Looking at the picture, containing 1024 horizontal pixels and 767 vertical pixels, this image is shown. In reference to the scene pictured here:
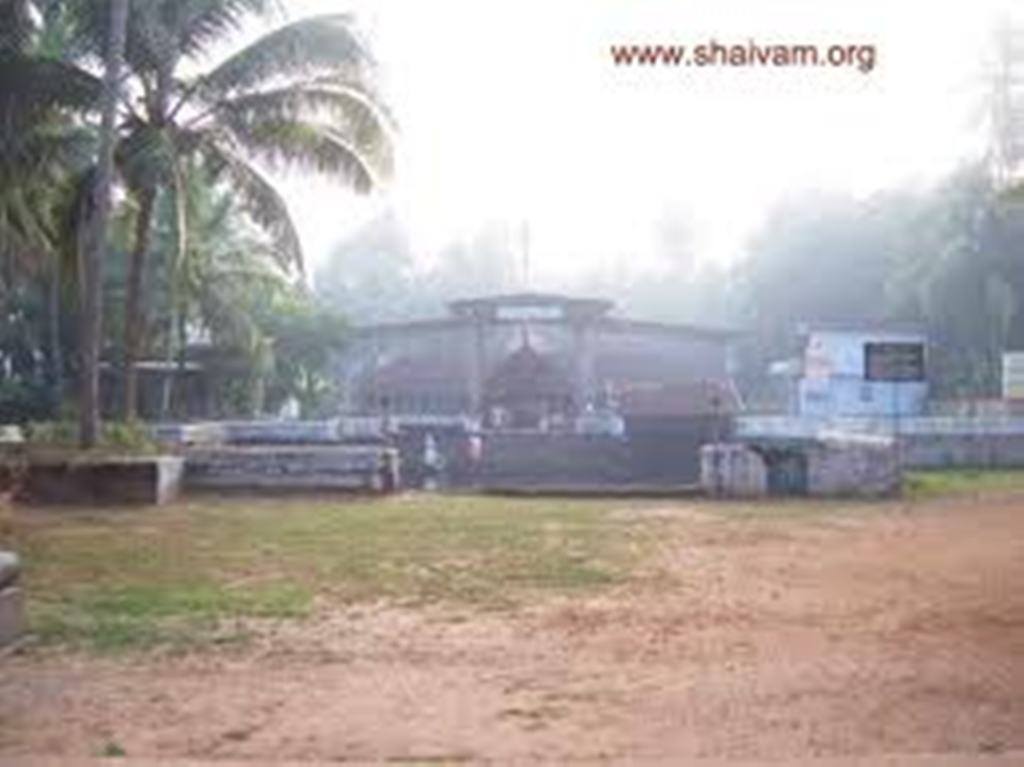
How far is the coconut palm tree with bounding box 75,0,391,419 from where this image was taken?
23.8 m

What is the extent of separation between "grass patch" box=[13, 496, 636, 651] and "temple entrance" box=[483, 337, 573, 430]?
2783cm

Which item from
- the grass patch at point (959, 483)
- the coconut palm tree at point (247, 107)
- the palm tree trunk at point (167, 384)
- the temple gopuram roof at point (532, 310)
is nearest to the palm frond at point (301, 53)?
the coconut palm tree at point (247, 107)

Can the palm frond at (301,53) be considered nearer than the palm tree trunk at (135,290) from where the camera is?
Yes

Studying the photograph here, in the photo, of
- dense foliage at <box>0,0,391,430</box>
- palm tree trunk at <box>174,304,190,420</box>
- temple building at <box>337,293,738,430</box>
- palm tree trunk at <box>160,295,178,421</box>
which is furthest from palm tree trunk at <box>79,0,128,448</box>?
palm tree trunk at <box>160,295,178,421</box>

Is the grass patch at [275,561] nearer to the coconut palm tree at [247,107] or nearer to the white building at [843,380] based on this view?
the coconut palm tree at [247,107]

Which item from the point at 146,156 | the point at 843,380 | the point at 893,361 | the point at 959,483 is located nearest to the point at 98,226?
the point at 146,156

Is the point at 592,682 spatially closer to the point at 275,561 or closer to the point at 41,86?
the point at 275,561

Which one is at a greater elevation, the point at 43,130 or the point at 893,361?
the point at 43,130

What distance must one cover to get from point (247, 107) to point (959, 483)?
13162 mm

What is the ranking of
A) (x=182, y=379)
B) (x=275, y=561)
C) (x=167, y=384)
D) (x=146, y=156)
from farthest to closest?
(x=182, y=379)
(x=167, y=384)
(x=146, y=156)
(x=275, y=561)

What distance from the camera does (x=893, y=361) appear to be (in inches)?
1120

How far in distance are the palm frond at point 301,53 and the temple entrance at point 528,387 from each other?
25800mm

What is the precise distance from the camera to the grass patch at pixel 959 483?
25.9 meters

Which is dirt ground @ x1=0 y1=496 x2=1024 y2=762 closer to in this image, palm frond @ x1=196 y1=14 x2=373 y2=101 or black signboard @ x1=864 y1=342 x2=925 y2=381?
palm frond @ x1=196 y1=14 x2=373 y2=101
